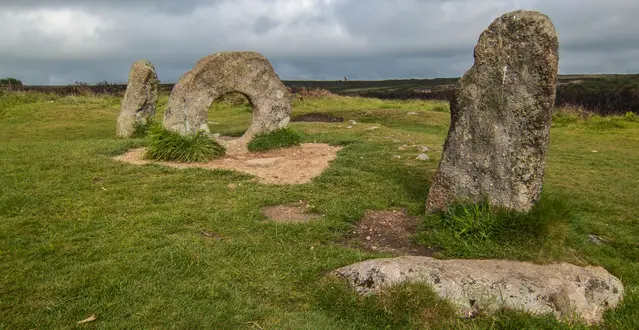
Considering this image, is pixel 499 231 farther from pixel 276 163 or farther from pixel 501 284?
pixel 276 163

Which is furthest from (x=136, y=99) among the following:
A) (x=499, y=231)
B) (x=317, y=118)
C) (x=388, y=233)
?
(x=499, y=231)

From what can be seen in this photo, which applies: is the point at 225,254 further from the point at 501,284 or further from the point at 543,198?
the point at 543,198

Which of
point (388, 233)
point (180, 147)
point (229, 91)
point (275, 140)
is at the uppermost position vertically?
point (229, 91)

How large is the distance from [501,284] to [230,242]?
10.4 feet

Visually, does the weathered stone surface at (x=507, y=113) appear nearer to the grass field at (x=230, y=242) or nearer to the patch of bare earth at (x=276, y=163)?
the grass field at (x=230, y=242)

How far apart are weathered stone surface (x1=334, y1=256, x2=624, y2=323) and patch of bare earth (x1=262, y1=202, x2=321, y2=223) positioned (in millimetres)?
2066

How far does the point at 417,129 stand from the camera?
20.1 metres

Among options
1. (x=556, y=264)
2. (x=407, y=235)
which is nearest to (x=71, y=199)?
(x=407, y=235)

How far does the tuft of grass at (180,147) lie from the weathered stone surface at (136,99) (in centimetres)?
491

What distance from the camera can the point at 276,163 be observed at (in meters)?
11.3

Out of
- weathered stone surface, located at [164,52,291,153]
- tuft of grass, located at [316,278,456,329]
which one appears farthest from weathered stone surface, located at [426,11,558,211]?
weathered stone surface, located at [164,52,291,153]

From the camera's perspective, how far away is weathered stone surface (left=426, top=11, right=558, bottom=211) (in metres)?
6.22

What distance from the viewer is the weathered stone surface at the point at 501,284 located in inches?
187

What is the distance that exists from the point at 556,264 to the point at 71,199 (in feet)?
23.0
